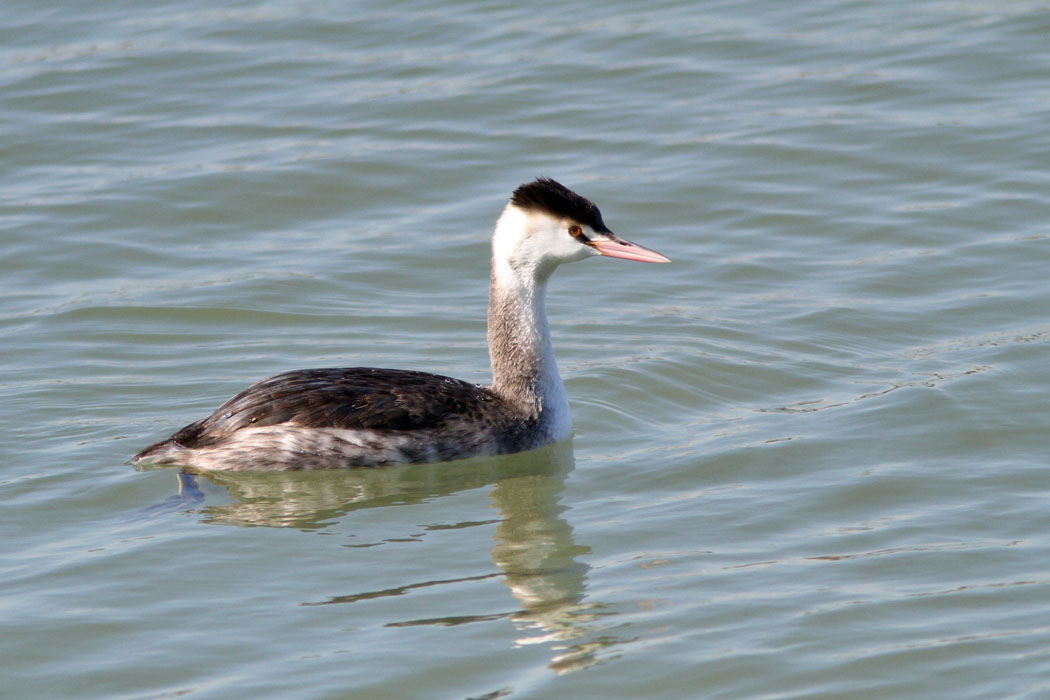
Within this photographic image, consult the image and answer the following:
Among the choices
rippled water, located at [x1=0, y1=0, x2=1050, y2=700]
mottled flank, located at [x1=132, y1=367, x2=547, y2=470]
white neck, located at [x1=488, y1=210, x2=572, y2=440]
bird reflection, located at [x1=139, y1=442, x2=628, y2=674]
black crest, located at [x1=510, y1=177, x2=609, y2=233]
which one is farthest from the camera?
white neck, located at [x1=488, y1=210, x2=572, y2=440]

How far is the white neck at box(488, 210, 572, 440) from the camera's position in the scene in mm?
10289

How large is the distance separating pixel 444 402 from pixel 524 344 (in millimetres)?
741

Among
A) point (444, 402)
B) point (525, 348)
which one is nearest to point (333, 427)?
point (444, 402)

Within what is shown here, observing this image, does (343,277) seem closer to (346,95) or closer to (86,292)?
(86,292)

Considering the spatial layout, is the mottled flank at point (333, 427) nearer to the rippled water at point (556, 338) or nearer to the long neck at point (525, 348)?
the rippled water at point (556, 338)

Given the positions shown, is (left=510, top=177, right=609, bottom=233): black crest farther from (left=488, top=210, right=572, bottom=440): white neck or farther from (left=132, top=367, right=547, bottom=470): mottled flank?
(left=132, top=367, right=547, bottom=470): mottled flank

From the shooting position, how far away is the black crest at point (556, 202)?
32.8ft

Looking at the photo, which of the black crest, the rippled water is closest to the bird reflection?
the rippled water

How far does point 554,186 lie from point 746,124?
6226 mm

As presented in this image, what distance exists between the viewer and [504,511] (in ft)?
30.8

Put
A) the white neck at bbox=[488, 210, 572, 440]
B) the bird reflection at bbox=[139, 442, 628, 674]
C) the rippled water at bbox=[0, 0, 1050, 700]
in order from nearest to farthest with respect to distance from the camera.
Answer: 1. the rippled water at bbox=[0, 0, 1050, 700]
2. the bird reflection at bbox=[139, 442, 628, 674]
3. the white neck at bbox=[488, 210, 572, 440]

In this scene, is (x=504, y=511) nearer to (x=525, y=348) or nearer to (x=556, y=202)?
(x=525, y=348)

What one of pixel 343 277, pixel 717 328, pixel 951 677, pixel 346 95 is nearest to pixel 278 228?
pixel 343 277

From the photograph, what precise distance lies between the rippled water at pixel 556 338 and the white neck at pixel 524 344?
34cm
